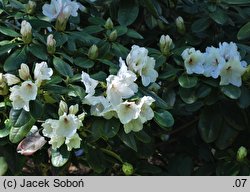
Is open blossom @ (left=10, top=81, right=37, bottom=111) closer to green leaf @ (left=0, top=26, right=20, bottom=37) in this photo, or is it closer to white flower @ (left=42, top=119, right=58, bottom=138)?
white flower @ (left=42, top=119, right=58, bottom=138)

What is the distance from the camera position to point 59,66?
1.85 m

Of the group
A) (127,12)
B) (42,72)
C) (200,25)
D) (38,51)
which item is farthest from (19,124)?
(200,25)

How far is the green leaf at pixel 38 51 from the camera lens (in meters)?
1.87

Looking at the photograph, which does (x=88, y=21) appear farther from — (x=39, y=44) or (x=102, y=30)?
(x=39, y=44)

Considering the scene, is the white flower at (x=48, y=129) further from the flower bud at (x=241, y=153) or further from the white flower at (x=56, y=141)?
the flower bud at (x=241, y=153)

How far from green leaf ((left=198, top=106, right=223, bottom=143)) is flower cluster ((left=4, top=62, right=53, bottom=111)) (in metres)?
0.60

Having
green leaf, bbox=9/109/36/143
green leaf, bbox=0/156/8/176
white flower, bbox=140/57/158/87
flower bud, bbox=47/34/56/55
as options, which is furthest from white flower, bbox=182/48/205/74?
green leaf, bbox=0/156/8/176

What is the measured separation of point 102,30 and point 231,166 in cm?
69

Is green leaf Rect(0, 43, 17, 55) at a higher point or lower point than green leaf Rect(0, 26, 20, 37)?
lower

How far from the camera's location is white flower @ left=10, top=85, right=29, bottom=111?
1.72m

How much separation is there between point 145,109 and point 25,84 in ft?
1.24

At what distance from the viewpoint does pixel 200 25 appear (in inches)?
86.9

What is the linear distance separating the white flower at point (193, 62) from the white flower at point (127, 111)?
0.30 meters

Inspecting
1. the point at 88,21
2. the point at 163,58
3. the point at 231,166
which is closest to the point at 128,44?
the point at 88,21
